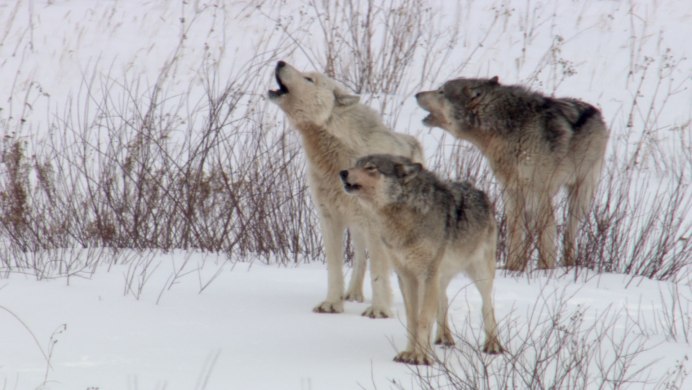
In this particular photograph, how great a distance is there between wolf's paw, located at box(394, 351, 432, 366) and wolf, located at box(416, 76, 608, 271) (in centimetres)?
267

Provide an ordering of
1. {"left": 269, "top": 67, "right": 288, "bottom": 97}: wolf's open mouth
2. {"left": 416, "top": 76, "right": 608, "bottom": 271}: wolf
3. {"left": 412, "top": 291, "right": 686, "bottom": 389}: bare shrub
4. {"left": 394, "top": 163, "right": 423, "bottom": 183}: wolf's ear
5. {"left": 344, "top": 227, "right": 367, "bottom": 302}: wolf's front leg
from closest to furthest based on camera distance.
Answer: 1. {"left": 412, "top": 291, "right": 686, "bottom": 389}: bare shrub
2. {"left": 394, "top": 163, "right": 423, "bottom": 183}: wolf's ear
3. {"left": 269, "top": 67, "right": 288, "bottom": 97}: wolf's open mouth
4. {"left": 344, "top": 227, "right": 367, "bottom": 302}: wolf's front leg
5. {"left": 416, "top": 76, "right": 608, "bottom": 271}: wolf

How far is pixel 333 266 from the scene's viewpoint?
6.35 meters

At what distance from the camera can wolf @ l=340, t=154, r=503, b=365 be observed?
507 cm

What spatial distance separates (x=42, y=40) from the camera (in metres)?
16.3

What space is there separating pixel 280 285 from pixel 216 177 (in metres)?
1.90

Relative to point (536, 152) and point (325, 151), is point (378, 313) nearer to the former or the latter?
point (325, 151)

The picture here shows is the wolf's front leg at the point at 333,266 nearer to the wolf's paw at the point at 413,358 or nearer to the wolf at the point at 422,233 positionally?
the wolf at the point at 422,233

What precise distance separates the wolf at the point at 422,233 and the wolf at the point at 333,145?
0.97 metres

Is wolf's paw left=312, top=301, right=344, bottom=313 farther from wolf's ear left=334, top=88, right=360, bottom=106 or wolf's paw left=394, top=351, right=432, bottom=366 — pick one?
wolf's ear left=334, top=88, right=360, bottom=106

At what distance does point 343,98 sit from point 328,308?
1.38 meters

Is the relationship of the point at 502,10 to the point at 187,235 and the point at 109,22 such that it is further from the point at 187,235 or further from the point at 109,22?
the point at 187,235

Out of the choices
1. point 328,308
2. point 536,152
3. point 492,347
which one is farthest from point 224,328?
point 536,152

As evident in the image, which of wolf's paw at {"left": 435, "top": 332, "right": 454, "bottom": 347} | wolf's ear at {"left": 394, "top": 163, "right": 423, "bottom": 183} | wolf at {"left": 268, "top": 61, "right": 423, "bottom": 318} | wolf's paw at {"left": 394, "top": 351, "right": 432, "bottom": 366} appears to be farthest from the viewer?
wolf at {"left": 268, "top": 61, "right": 423, "bottom": 318}

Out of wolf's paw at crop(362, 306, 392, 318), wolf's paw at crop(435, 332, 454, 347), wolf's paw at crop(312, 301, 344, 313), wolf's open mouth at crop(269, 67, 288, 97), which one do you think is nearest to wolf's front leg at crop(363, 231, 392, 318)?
wolf's paw at crop(362, 306, 392, 318)
